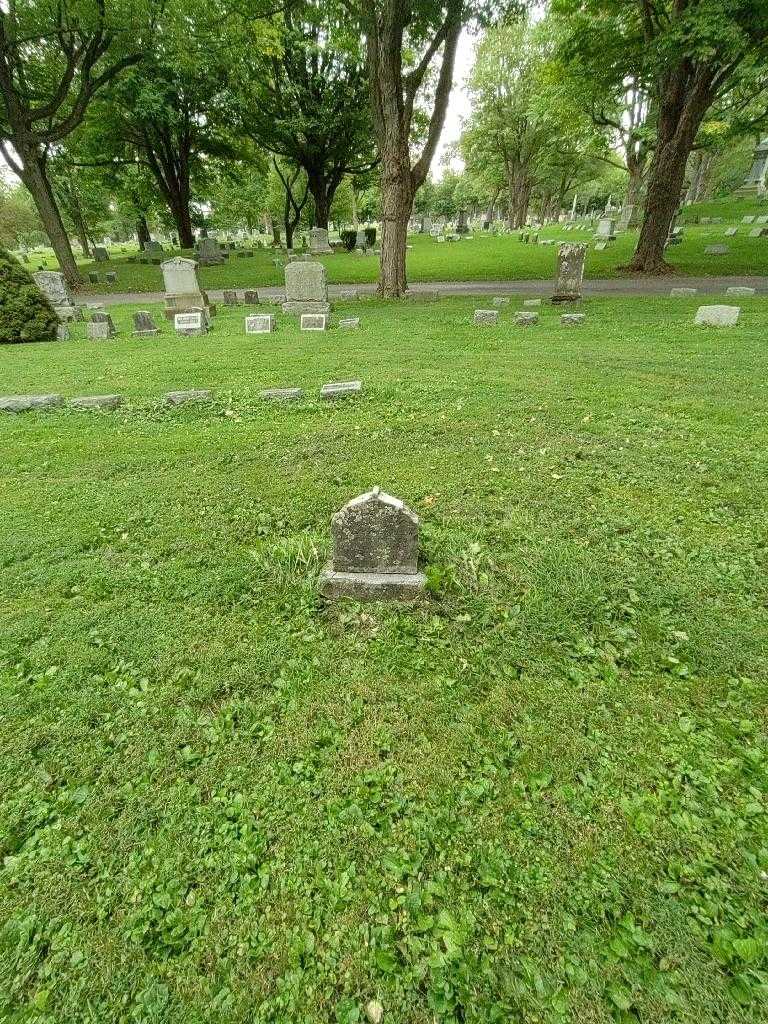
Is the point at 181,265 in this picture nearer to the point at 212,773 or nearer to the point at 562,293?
the point at 562,293

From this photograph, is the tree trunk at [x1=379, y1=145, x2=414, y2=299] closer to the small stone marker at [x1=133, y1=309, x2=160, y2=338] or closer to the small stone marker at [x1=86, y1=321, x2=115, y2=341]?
the small stone marker at [x1=133, y1=309, x2=160, y2=338]

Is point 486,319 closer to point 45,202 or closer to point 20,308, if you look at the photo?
point 20,308

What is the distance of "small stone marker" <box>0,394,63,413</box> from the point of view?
665cm

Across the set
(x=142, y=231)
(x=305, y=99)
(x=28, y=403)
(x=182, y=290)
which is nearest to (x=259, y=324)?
(x=182, y=290)

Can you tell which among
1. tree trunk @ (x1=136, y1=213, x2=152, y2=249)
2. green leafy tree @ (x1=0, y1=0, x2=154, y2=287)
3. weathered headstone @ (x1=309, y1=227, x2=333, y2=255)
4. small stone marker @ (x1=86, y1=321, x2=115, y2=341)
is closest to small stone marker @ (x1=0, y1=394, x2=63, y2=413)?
small stone marker @ (x1=86, y1=321, x2=115, y2=341)

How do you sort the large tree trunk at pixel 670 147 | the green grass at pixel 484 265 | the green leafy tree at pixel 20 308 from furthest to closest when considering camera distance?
the green grass at pixel 484 265 < the large tree trunk at pixel 670 147 < the green leafy tree at pixel 20 308

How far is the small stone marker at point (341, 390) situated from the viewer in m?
6.69

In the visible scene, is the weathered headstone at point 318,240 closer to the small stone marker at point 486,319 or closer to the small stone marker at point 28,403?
the small stone marker at point 486,319

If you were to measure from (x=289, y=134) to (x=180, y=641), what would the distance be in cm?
3130

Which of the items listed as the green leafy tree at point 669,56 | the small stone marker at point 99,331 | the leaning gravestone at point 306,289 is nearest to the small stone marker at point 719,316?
the green leafy tree at point 669,56

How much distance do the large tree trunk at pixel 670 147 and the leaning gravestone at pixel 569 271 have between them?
5.85 meters

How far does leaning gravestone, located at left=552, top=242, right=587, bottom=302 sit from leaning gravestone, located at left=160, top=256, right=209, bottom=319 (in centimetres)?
979

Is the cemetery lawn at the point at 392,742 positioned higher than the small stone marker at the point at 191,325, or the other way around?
the small stone marker at the point at 191,325

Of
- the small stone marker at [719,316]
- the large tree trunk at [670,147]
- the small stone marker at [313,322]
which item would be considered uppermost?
the large tree trunk at [670,147]
